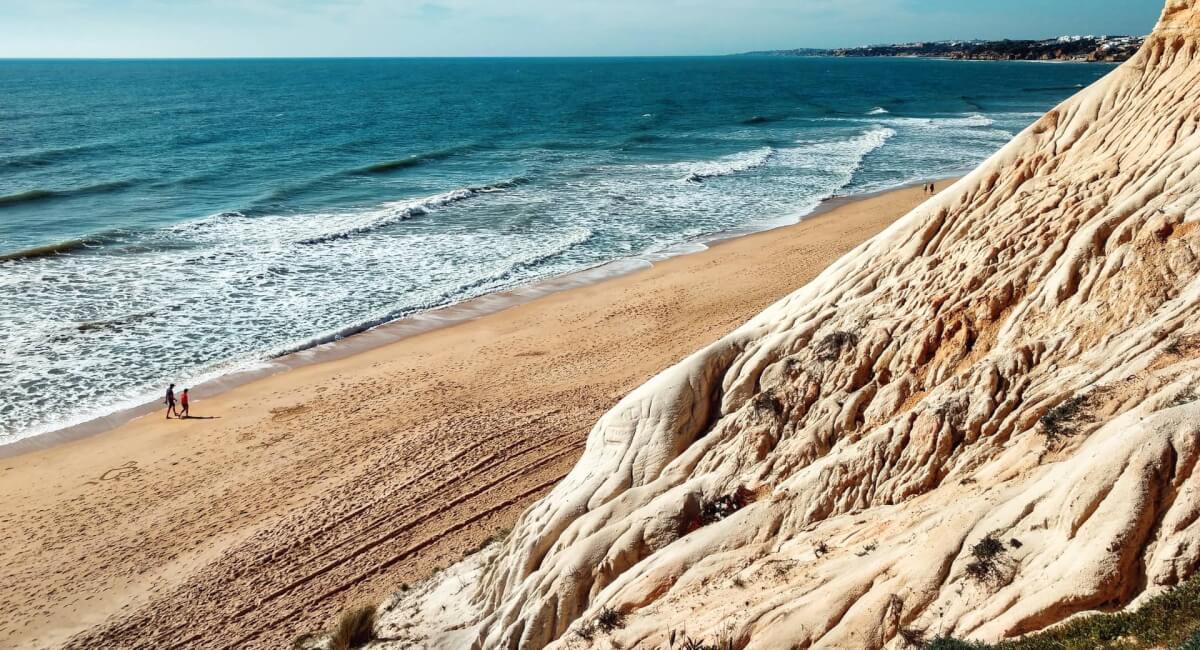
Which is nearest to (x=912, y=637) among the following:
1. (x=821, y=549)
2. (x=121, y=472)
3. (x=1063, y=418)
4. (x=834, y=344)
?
(x=821, y=549)

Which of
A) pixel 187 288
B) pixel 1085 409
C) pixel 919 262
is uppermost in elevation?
pixel 919 262

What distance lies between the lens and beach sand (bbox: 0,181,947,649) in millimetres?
11766

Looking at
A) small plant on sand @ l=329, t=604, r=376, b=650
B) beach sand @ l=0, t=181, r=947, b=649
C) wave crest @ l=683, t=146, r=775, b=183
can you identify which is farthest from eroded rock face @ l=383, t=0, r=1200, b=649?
wave crest @ l=683, t=146, r=775, b=183

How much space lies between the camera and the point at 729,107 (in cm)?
8112

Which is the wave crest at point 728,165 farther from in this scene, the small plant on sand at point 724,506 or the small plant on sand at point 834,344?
the small plant on sand at point 724,506

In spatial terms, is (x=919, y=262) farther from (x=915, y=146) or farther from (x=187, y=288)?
(x=915, y=146)

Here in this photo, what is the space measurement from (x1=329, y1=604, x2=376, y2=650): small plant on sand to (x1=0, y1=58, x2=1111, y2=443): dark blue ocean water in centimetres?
1132

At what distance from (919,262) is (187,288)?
902 inches

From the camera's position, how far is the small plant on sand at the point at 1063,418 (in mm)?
6109

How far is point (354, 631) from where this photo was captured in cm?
963

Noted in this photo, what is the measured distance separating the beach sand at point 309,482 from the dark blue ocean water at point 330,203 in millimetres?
3062

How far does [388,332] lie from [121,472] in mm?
7972

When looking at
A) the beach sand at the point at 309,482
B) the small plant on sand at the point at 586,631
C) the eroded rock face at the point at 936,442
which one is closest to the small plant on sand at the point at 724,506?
the eroded rock face at the point at 936,442

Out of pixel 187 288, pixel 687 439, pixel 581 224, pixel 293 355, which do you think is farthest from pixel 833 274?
pixel 581 224
